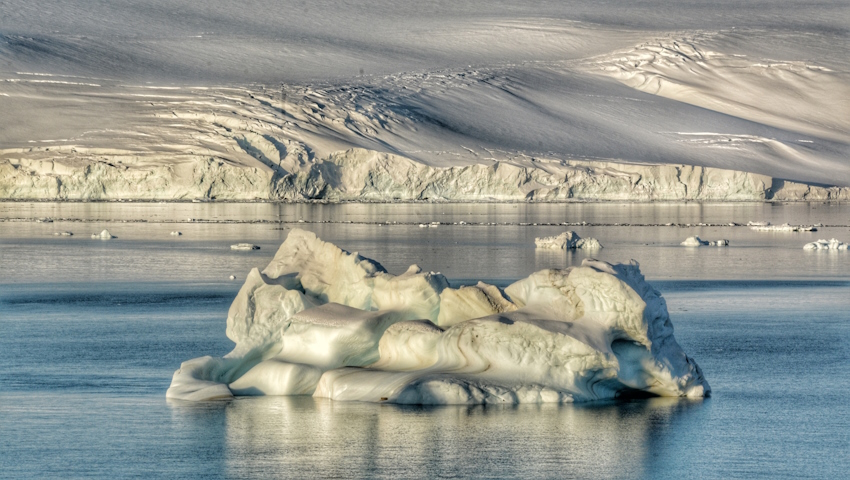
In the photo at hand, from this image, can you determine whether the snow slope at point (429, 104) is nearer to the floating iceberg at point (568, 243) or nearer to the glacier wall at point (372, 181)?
the glacier wall at point (372, 181)

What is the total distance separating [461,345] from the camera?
8094 millimetres

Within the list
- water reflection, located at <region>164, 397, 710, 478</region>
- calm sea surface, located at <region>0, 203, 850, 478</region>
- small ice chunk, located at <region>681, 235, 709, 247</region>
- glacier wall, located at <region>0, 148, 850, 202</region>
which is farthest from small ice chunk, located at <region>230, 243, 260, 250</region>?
glacier wall, located at <region>0, 148, 850, 202</region>

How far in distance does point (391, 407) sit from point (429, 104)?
67.1m

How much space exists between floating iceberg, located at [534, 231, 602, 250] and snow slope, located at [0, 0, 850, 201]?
99.5ft

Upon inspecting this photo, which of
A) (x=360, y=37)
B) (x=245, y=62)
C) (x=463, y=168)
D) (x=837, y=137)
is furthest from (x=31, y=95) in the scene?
(x=837, y=137)

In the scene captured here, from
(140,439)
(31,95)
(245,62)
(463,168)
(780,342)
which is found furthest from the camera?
(245,62)

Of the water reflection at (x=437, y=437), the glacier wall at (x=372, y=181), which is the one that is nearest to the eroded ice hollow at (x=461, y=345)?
the water reflection at (x=437, y=437)

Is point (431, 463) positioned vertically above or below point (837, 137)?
below

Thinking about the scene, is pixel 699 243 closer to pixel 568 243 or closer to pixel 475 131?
pixel 568 243

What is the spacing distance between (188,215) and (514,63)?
52.9m

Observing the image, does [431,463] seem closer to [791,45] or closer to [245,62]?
[245,62]

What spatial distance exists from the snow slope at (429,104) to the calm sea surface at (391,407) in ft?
117

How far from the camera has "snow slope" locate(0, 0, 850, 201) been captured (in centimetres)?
5606

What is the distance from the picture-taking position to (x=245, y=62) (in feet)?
275
